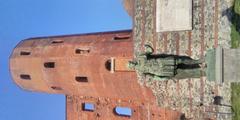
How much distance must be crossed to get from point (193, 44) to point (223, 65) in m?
3.98

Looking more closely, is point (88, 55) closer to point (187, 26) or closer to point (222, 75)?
point (187, 26)

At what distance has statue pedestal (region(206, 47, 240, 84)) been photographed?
8.78 m

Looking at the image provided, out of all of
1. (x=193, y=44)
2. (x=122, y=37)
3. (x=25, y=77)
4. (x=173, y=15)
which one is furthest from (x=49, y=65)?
(x=193, y=44)

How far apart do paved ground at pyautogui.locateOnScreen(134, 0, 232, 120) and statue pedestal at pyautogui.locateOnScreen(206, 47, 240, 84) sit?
10.1 feet

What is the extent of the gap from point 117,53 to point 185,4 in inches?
109

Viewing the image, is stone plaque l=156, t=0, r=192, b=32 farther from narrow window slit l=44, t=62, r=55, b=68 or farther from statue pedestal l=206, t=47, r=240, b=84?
narrow window slit l=44, t=62, r=55, b=68

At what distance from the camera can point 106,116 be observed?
1734 cm

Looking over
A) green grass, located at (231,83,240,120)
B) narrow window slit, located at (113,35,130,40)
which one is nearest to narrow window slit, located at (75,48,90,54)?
narrow window slit, located at (113,35,130,40)

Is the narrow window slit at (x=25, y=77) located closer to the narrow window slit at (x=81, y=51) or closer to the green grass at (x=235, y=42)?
the narrow window slit at (x=81, y=51)

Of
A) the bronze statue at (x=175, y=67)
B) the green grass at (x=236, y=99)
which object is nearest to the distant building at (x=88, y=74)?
the green grass at (x=236, y=99)

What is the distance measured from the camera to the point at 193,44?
1274cm

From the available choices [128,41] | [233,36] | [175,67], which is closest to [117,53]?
[128,41]

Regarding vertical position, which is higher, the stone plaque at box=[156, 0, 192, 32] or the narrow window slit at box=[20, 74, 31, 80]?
the stone plaque at box=[156, 0, 192, 32]

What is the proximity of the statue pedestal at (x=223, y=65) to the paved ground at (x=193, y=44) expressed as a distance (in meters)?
3.08
